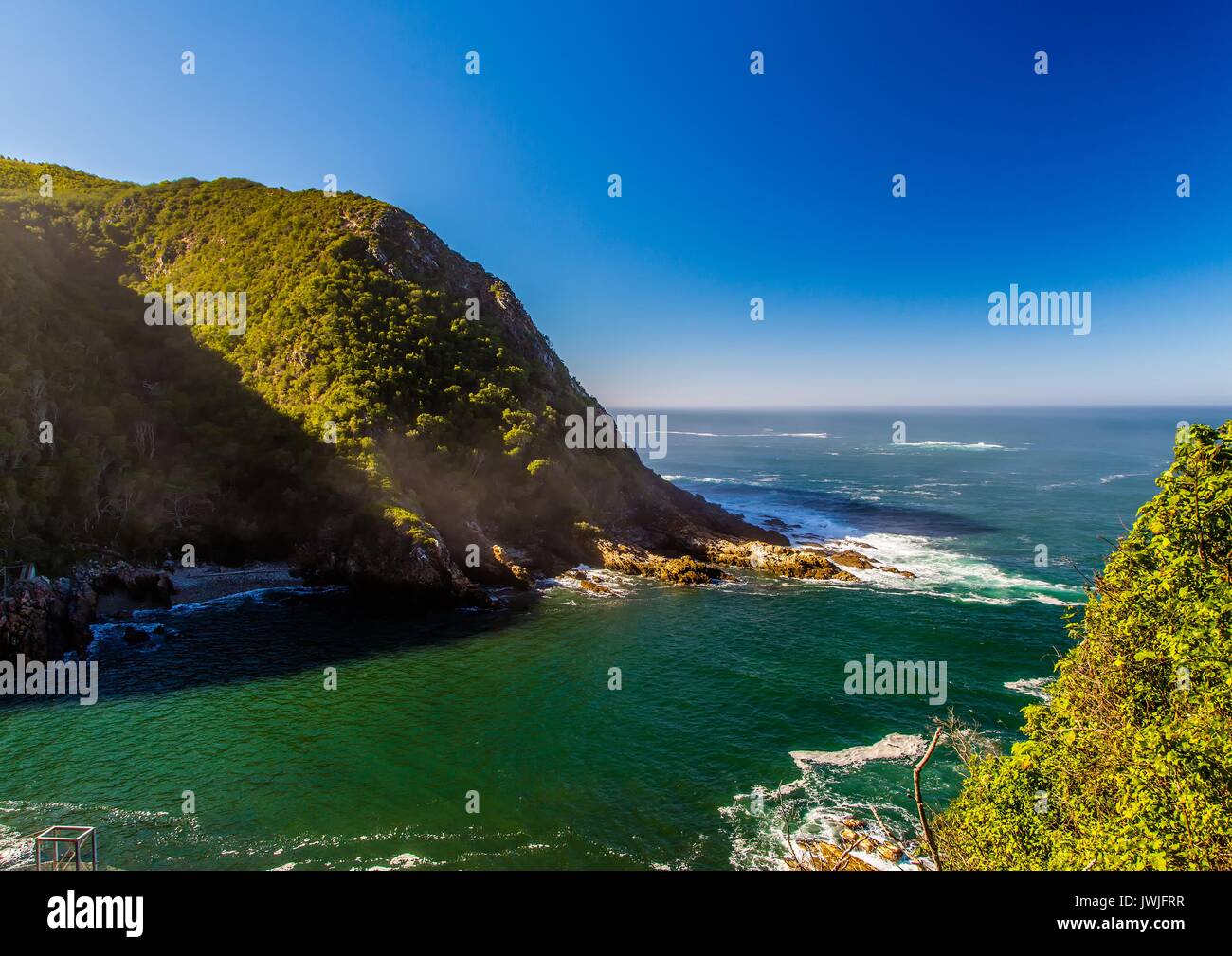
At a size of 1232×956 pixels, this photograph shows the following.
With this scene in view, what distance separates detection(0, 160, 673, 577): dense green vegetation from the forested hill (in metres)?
0.22

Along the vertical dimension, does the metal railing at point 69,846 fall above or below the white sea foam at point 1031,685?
above

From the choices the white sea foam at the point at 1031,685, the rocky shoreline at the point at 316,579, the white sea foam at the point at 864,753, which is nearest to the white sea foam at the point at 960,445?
the rocky shoreline at the point at 316,579

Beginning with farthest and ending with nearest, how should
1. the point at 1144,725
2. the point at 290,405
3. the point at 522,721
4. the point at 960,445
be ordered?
the point at 960,445
the point at 290,405
the point at 522,721
the point at 1144,725

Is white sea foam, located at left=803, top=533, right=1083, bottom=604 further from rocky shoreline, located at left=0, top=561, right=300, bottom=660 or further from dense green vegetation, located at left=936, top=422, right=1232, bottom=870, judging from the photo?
rocky shoreline, located at left=0, top=561, right=300, bottom=660

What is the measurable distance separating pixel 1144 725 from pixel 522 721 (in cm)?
2466

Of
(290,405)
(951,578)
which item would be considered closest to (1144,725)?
(951,578)

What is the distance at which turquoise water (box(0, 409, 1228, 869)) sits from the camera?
842 inches

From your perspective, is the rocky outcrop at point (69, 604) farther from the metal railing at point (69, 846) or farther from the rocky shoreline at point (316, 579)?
the metal railing at point (69, 846)

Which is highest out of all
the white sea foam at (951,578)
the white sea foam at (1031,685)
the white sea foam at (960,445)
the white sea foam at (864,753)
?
the white sea foam at (960,445)

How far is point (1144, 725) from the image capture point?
13.1 meters

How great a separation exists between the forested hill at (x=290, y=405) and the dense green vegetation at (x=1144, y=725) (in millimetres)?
39678

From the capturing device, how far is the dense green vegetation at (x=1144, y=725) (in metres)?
10.8

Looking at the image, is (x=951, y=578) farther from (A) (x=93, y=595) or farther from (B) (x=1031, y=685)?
(A) (x=93, y=595)
